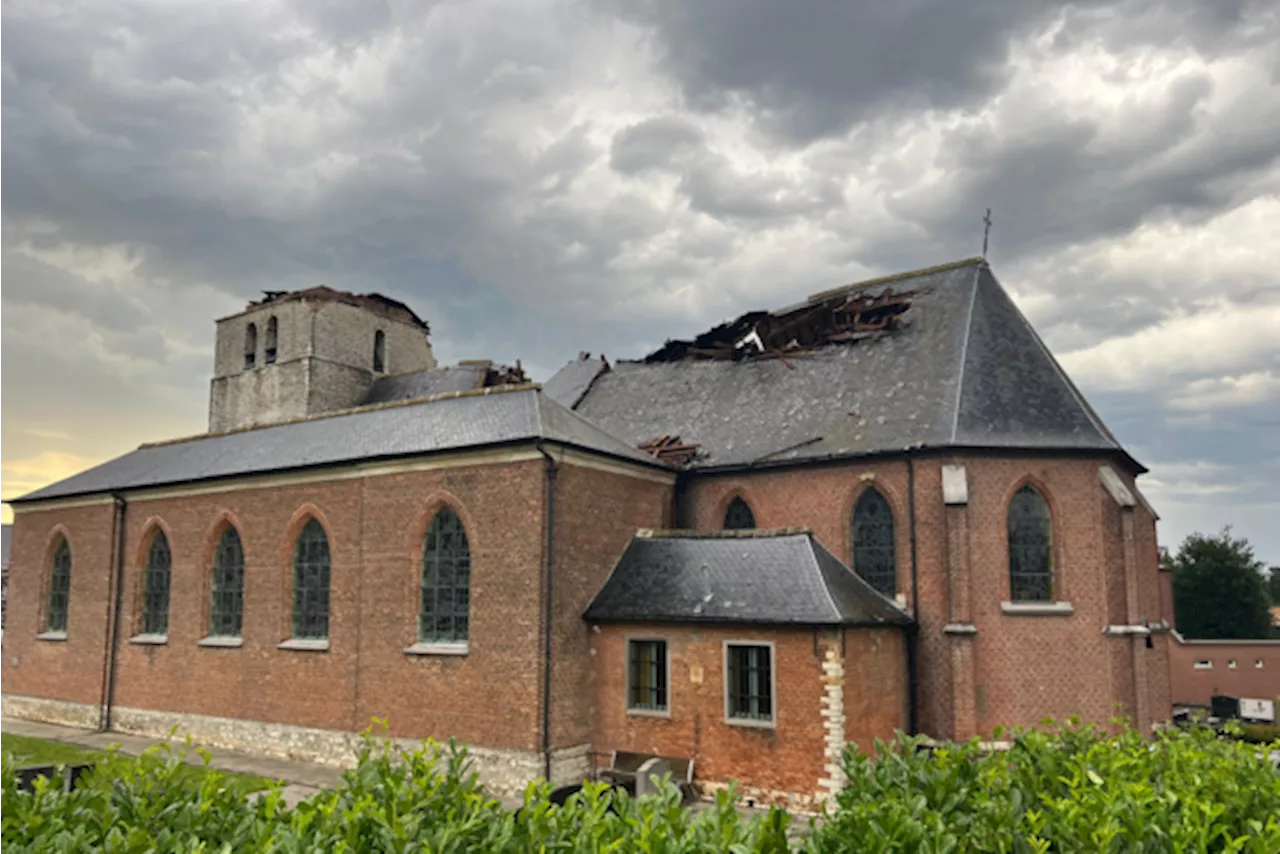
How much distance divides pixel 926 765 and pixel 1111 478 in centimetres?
1427

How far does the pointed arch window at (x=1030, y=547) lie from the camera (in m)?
18.7

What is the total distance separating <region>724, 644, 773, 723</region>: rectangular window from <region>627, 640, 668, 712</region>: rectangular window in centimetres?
139

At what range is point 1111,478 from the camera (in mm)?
18938

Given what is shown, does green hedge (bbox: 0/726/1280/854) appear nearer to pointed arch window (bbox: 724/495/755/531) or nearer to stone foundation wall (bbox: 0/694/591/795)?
stone foundation wall (bbox: 0/694/591/795)

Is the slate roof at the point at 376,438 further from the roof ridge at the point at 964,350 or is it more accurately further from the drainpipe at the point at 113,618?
the roof ridge at the point at 964,350

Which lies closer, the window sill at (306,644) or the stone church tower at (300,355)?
the window sill at (306,644)

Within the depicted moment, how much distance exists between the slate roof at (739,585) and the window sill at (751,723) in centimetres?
164

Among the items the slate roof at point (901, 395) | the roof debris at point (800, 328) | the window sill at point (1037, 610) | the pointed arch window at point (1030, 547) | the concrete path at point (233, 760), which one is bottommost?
the concrete path at point (233, 760)

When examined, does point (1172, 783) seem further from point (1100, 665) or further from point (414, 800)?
point (1100, 665)

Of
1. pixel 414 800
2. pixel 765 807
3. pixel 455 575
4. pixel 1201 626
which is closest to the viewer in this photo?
pixel 414 800

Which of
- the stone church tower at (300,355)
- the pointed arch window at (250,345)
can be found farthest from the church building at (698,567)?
the pointed arch window at (250,345)

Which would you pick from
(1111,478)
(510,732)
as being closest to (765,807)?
(510,732)

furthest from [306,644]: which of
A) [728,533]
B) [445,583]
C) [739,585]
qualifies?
[739,585]

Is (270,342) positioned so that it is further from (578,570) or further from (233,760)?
(578,570)
